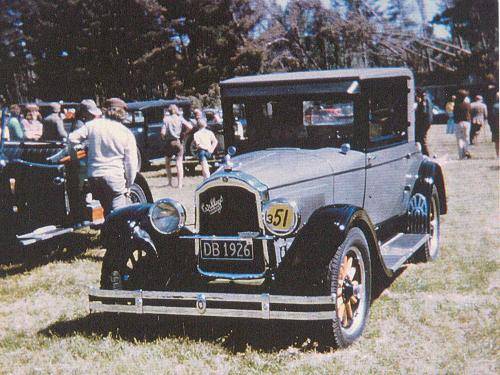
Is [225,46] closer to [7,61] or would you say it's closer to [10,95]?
[10,95]

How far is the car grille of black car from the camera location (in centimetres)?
355

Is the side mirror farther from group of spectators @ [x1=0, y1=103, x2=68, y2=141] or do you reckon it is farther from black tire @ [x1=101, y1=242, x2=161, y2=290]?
group of spectators @ [x1=0, y1=103, x2=68, y2=141]

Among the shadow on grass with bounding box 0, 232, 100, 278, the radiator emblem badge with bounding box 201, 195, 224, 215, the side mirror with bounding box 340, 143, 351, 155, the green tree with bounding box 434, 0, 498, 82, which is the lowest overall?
the shadow on grass with bounding box 0, 232, 100, 278

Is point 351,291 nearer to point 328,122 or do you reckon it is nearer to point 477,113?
point 328,122

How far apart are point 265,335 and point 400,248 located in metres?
1.44

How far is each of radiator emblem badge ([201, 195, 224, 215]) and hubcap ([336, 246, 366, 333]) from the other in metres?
0.83

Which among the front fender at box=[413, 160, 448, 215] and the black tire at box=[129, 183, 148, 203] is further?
the black tire at box=[129, 183, 148, 203]

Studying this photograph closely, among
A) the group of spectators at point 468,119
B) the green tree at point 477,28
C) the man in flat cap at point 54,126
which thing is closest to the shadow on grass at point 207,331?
the green tree at point 477,28

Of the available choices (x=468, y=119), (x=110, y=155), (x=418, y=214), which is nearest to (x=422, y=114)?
(x=468, y=119)

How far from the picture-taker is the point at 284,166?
382 centimetres

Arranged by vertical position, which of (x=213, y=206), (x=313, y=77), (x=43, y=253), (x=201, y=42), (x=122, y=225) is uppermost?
(x=201, y=42)

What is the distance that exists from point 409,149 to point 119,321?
9.68 feet

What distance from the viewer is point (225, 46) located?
938 inches

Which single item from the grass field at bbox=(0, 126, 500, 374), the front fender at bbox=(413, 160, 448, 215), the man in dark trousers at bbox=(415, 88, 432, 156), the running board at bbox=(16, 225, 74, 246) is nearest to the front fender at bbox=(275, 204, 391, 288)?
the grass field at bbox=(0, 126, 500, 374)
